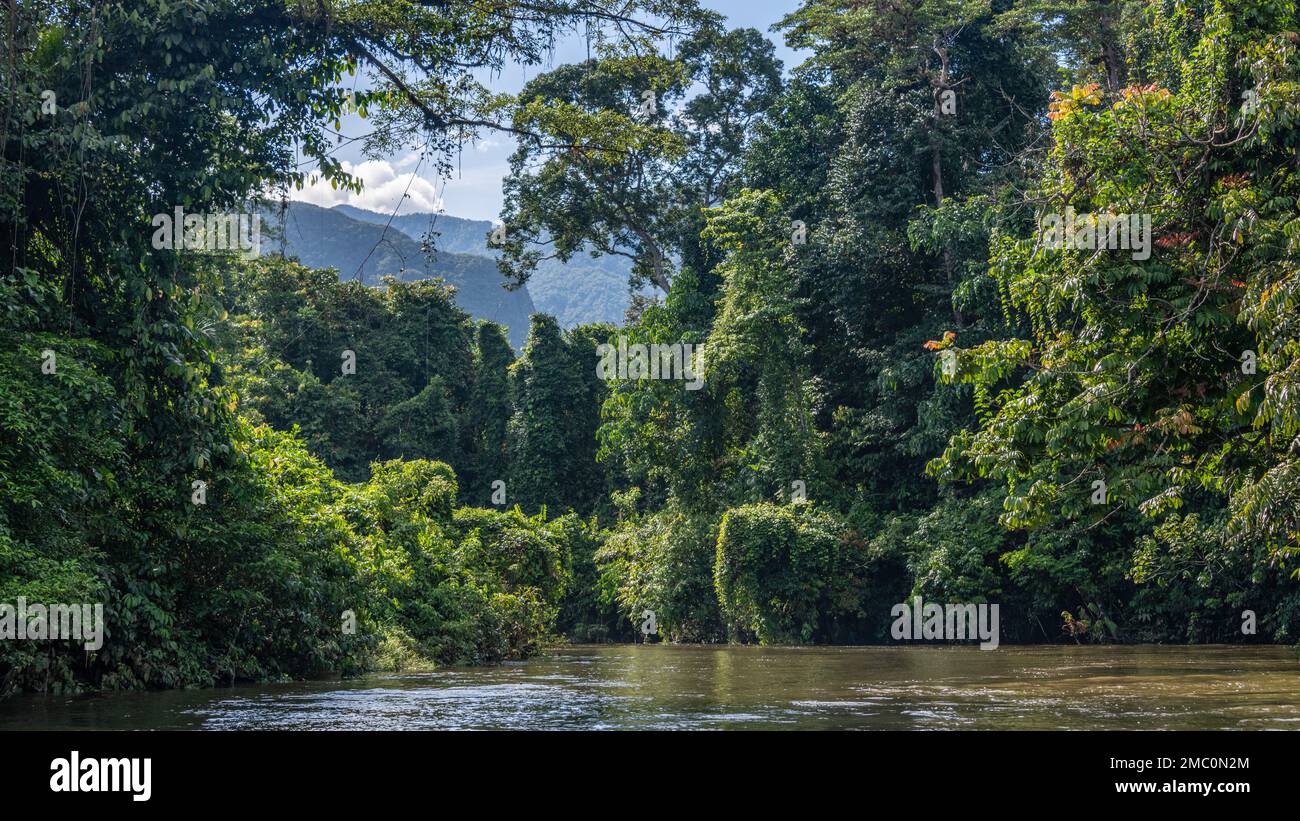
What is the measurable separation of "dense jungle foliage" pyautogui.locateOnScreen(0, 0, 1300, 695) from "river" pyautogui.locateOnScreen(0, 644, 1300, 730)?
1410 millimetres

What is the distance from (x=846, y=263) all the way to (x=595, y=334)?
57.0 feet

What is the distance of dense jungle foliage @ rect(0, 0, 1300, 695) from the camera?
460 inches

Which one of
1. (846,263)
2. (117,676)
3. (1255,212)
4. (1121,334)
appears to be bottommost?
(117,676)

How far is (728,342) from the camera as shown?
2962 centimetres

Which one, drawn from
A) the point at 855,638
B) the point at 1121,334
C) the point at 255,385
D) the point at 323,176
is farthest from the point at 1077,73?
the point at 255,385

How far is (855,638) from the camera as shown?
2777cm

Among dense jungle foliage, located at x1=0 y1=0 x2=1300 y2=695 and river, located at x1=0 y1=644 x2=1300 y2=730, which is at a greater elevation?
dense jungle foliage, located at x1=0 y1=0 x2=1300 y2=695

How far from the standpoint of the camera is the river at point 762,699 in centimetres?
845

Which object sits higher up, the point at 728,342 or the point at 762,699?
the point at 728,342

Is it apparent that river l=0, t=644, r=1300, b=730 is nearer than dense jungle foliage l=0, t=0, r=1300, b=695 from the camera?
Yes

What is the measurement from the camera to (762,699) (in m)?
10.8

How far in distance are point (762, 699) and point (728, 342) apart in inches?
763

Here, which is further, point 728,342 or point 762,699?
point 728,342
